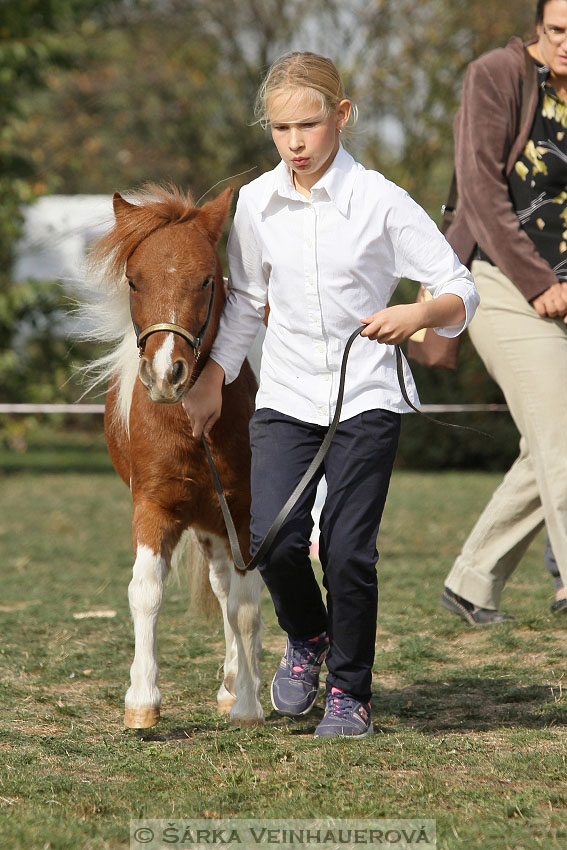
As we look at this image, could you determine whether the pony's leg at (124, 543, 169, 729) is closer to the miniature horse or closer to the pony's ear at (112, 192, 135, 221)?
the miniature horse

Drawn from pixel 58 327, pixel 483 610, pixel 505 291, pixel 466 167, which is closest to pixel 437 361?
pixel 505 291

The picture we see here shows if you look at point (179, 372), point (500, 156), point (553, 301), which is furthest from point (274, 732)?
point (500, 156)

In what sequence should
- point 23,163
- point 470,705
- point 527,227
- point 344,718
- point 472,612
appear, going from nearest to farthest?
point 344,718 → point 470,705 → point 527,227 → point 472,612 → point 23,163

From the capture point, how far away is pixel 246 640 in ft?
13.2

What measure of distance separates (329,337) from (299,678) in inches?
47.9

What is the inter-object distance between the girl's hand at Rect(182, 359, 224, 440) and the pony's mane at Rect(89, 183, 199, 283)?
1.42 ft

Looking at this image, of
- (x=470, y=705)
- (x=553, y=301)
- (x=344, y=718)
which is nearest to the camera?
(x=344, y=718)

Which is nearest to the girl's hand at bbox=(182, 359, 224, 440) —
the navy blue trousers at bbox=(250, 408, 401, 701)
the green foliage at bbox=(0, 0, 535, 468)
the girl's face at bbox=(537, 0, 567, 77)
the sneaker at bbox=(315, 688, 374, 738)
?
the navy blue trousers at bbox=(250, 408, 401, 701)

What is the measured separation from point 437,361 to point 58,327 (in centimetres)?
970

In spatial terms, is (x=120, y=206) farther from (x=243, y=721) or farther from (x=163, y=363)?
(x=243, y=721)

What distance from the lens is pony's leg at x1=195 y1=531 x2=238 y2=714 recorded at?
4311 millimetres

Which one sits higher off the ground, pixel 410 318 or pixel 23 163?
pixel 410 318

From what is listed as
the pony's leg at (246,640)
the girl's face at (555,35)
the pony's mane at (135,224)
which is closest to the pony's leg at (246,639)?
the pony's leg at (246,640)

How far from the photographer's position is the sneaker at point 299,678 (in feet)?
13.1
